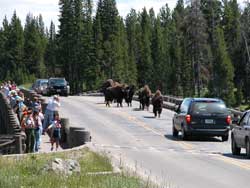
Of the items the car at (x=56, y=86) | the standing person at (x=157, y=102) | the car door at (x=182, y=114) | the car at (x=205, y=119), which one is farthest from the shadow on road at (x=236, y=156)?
the car at (x=56, y=86)

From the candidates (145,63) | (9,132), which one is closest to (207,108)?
(9,132)

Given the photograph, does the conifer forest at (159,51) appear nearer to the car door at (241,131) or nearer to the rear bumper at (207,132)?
the rear bumper at (207,132)

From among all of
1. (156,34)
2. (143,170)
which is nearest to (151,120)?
(143,170)

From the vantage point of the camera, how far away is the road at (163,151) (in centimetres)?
1820

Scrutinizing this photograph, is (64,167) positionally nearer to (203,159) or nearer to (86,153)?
(86,153)

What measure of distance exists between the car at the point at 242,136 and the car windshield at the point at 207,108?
6204mm

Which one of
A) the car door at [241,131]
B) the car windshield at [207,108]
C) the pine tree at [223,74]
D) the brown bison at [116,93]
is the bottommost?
the car door at [241,131]

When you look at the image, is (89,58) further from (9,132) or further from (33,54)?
(9,132)

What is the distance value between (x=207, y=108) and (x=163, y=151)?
539 cm

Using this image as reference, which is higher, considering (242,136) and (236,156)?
(242,136)

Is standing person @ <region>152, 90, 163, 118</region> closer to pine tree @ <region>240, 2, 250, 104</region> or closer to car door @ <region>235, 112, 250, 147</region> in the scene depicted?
→ car door @ <region>235, 112, 250, 147</region>

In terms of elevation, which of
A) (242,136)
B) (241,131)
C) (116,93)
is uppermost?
(116,93)

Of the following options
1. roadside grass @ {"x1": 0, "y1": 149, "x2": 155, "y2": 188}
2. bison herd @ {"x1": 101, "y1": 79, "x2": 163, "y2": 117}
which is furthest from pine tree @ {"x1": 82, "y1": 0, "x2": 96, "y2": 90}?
roadside grass @ {"x1": 0, "y1": 149, "x2": 155, "y2": 188}

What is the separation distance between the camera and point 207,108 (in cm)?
3133
